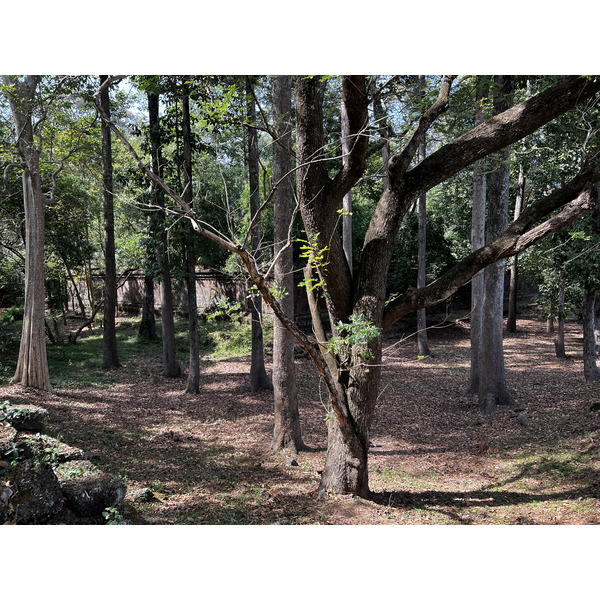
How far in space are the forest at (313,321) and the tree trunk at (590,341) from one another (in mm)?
58

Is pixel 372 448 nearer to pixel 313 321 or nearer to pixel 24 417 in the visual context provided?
Answer: pixel 313 321

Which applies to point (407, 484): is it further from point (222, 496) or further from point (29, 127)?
point (29, 127)

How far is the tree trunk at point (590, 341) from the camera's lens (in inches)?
304

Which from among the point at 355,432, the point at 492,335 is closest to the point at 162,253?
the point at 492,335

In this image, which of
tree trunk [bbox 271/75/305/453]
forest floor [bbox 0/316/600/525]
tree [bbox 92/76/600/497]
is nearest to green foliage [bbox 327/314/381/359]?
tree [bbox 92/76/600/497]

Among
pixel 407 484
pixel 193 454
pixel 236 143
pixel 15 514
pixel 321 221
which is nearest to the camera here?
pixel 15 514

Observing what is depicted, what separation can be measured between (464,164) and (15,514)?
3.92 metres

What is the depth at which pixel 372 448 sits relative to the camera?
6164 millimetres

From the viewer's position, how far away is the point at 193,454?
5730 millimetres

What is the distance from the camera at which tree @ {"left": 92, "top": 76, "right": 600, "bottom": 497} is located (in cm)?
363

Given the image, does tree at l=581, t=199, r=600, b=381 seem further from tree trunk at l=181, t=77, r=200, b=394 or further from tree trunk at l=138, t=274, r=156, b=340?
tree trunk at l=138, t=274, r=156, b=340

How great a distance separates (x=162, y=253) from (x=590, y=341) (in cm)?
742

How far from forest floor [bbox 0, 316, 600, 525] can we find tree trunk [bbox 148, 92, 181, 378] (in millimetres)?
406

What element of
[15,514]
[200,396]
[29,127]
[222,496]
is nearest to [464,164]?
[222,496]
